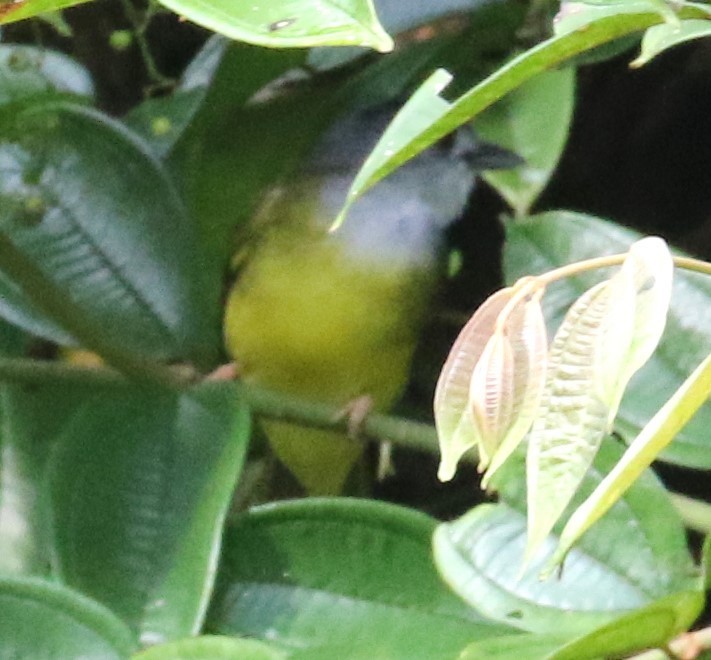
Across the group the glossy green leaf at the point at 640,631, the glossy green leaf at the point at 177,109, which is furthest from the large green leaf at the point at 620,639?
the glossy green leaf at the point at 177,109

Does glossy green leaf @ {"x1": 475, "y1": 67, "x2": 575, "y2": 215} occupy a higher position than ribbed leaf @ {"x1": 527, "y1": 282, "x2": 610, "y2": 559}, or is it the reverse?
ribbed leaf @ {"x1": 527, "y1": 282, "x2": 610, "y2": 559}

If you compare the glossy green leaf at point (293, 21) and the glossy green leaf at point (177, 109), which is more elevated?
the glossy green leaf at point (293, 21)

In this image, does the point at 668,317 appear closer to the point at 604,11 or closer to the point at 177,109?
the point at 604,11

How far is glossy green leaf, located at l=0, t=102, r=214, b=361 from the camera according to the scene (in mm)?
884

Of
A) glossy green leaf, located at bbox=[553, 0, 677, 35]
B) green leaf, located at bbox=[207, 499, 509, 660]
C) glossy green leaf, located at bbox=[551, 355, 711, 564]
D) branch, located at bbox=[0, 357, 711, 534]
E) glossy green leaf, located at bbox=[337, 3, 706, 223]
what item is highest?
glossy green leaf, located at bbox=[553, 0, 677, 35]

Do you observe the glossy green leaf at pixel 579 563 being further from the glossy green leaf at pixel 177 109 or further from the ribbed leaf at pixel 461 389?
the glossy green leaf at pixel 177 109

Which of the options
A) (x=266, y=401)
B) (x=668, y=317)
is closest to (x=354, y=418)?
(x=266, y=401)

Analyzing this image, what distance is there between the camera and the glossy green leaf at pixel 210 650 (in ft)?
1.80

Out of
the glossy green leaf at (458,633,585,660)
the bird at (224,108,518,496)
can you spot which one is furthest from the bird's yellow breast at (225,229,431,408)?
the glossy green leaf at (458,633,585,660)

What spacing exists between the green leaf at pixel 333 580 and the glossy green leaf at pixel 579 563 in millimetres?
79

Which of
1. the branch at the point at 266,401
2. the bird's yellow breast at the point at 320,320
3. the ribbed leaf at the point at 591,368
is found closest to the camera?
the ribbed leaf at the point at 591,368

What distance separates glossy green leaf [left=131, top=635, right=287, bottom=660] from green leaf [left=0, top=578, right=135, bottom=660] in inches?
3.5

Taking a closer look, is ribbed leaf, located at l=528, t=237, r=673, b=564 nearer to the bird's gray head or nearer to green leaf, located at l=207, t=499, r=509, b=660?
green leaf, located at l=207, t=499, r=509, b=660

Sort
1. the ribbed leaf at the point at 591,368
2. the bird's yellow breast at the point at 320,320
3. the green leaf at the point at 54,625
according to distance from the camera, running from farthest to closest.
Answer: the bird's yellow breast at the point at 320,320 → the green leaf at the point at 54,625 → the ribbed leaf at the point at 591,368
